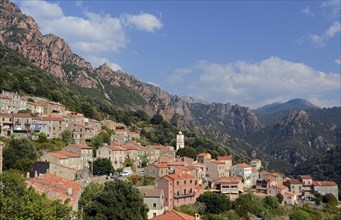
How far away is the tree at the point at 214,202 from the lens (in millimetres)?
70312

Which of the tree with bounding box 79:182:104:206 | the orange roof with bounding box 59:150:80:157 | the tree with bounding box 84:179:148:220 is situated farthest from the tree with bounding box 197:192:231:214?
the orange roof with bounding box 59:150:80:157

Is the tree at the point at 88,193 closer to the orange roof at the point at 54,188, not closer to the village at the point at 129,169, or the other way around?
the village at the point at 129,169

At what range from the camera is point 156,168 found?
252ft

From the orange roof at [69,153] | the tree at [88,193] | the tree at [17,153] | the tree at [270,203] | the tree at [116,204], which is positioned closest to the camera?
the tree at [116,204]

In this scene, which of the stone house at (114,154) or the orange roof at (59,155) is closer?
the orange roof at (59,155)

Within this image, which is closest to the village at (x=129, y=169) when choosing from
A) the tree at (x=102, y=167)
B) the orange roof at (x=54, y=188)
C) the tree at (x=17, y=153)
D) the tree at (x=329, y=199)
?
the orange roof at (x=54, y=188)

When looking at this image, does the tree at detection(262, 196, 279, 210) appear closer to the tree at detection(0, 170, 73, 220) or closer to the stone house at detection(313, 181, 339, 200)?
the stone house at detection(313, 181, 339, 200)

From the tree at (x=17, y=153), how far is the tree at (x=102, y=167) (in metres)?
11.2

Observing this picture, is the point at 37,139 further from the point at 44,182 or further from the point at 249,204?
the point at 249,204

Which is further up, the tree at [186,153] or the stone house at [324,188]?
the tree at [186,153]

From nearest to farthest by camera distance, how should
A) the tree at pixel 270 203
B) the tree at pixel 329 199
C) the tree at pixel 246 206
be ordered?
1. the tree at pixel 246 206
2. the tree at pixel 270 203
3. the tree at pixel 329 199

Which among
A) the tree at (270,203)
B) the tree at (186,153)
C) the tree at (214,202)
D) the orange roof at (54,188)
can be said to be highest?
the tree at (186,153)

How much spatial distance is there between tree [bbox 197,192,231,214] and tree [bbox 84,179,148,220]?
2138 centimetres

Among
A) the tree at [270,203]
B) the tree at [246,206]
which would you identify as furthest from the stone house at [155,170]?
the tree at [270,203]
